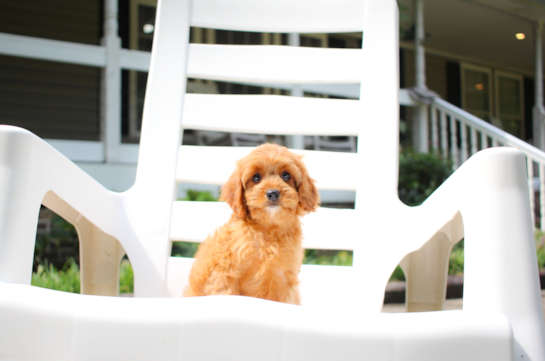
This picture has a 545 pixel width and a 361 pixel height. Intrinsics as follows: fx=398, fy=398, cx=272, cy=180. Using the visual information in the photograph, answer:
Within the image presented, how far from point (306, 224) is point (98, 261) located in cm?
89

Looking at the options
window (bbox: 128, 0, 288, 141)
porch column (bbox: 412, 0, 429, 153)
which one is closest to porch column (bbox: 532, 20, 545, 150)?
porch column (bbox: 412, 0, 429, 153)

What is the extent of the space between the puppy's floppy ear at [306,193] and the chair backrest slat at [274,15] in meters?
0.88

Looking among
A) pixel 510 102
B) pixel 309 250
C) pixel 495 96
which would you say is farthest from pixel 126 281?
pixel 510 102

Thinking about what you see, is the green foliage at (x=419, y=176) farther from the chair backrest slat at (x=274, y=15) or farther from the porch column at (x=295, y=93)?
the chair backrest slat at (x=274, y=15)

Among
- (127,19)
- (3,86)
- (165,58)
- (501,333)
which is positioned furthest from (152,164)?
(127,19)

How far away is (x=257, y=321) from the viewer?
688 millimetres

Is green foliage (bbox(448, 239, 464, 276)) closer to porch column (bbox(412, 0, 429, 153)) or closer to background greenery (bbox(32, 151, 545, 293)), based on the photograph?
background greenery (bbox(32, 151, 545, 293))

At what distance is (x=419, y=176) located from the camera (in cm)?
505

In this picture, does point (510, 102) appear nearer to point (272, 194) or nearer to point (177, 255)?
point (177, 255)

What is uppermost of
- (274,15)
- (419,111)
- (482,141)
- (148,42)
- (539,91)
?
(148,42)

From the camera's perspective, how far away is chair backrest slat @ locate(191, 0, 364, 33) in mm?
2008

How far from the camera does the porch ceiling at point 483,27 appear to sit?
7.99m

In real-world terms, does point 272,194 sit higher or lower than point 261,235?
higher

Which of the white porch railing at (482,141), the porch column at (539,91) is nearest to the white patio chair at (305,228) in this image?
the white porch railing at (482,141)
